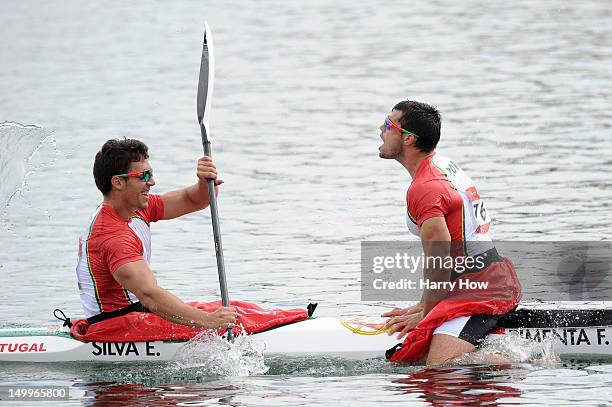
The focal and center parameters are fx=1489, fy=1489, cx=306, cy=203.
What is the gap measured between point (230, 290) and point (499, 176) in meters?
6.51

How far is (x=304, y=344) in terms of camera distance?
12.3 metres

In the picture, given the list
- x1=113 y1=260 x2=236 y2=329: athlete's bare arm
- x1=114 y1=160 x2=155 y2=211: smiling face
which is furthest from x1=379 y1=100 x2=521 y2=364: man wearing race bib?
x1=114 y1=160 x2=155 y2=211: smiling face

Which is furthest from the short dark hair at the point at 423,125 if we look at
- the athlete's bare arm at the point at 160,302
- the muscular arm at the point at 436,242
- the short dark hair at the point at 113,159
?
the short dark hair at the point at 113,159

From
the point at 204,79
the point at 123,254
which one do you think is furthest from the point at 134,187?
the point at 204,79

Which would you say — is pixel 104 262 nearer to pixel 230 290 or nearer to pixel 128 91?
pixel 230 290

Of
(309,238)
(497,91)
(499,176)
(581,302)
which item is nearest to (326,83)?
(497,91)

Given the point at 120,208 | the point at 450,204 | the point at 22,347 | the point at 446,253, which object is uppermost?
the point at 120,208

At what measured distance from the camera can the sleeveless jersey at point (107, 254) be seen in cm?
1180

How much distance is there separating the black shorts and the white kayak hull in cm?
30

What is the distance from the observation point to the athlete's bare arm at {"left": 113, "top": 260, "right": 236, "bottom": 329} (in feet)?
38.5

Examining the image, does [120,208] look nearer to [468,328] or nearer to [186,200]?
[186,200]

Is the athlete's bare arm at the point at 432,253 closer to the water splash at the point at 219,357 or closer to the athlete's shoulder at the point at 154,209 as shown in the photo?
the water splash at the point at 219,357

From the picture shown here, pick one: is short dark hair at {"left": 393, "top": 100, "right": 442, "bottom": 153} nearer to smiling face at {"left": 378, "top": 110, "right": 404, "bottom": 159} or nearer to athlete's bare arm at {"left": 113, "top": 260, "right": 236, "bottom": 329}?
smiling face at {"left": 378, "top": 110, "right": 404, "bottom": 159}

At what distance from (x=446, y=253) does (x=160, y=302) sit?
7.50 ft
